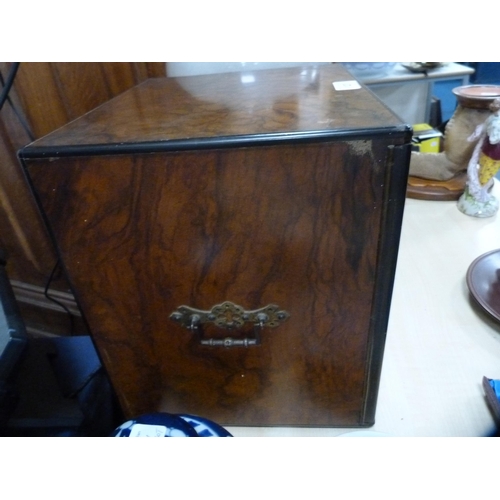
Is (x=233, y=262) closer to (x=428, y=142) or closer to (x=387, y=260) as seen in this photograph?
(x=387, y=260)

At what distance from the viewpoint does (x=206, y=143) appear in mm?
341

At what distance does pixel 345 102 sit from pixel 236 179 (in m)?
0.16

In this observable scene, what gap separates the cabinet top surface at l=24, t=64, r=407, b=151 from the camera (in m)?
0.35

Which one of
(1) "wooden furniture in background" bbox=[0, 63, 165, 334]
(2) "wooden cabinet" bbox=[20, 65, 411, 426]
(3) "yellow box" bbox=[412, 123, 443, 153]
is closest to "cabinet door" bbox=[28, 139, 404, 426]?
(2) "wooden cabinet" bbox=[20, 65, 411, 426]

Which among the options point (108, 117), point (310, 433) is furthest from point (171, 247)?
point (310, 433)

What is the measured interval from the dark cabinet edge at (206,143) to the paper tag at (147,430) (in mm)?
294

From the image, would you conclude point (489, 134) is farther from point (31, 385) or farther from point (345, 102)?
point (31, 385)

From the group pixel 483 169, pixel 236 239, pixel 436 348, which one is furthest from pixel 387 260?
pixel 483 169

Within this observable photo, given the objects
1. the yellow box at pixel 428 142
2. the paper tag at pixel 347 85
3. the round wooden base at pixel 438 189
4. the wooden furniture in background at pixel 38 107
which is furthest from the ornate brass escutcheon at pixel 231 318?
the yellow box at pixel 428 142

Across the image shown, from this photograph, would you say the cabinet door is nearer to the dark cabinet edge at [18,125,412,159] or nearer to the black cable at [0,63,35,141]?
the dark cabinet edge at [18,125,412,159]

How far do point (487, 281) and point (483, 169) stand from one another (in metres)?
0.29

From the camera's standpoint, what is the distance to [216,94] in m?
0.52

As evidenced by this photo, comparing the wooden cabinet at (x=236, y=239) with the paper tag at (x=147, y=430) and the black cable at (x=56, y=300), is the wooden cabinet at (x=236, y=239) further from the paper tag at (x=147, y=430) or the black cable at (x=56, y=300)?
the black cable at (x=56, y=300)

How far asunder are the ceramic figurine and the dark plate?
0.17 metres
